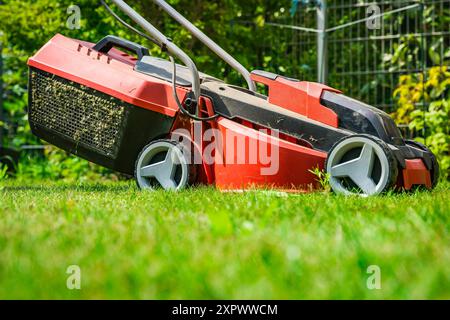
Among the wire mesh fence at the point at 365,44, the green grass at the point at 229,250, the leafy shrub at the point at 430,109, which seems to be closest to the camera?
the green grass at the point at 229,250

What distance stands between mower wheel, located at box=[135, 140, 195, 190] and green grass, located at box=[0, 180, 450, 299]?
1.04 metres

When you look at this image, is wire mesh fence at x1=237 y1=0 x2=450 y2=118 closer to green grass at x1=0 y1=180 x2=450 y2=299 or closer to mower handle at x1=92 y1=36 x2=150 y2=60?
mower handle at x1=92 y1=36 x2=150 y2=60

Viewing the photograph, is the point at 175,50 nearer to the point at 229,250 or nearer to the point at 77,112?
the point at 77,112

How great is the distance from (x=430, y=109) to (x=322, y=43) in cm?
99

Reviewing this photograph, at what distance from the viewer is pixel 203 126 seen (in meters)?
4.23

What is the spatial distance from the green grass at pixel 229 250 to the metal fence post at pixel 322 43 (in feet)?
11.7

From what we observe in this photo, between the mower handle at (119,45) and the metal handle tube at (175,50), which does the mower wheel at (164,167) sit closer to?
the metal handle tube at (175,50)

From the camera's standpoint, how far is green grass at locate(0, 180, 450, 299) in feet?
5.28

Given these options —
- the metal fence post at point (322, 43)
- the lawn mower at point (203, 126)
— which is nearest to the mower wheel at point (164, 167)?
the lawn mower at point (203, 126)

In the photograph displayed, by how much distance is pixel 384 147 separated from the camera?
3631 mm

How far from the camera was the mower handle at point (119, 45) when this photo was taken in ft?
15.1

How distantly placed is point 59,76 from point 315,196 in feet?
5.74

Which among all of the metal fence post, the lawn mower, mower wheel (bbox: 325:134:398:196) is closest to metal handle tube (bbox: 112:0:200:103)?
the lawn mower
